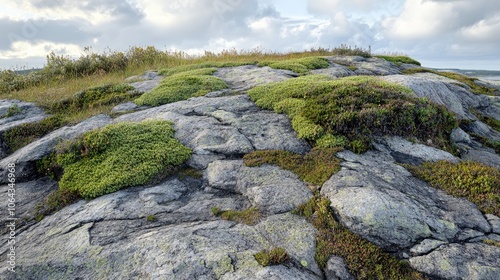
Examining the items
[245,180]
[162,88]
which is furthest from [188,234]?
[162,88]

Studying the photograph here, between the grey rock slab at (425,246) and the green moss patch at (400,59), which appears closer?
the grey rock slab at (425,246)

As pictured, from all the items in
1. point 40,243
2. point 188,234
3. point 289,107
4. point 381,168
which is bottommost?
point 40,243

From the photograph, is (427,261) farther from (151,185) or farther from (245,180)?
(151,185)

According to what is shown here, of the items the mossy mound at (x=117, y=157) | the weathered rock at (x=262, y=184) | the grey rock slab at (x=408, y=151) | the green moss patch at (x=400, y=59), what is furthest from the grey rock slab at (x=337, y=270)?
the green moss patch at (x=400, y=59)

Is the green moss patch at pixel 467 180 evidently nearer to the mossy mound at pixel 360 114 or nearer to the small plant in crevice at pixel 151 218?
the mossy mound at pixel 360 114

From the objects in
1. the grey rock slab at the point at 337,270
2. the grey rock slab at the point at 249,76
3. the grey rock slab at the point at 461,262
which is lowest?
the grey rock slab at the point at 337,270

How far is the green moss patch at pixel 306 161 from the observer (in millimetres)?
8188

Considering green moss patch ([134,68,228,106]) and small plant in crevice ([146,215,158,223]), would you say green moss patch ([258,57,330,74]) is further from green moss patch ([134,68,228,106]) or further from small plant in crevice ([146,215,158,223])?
small plant in crevice ([146,215,158,223])

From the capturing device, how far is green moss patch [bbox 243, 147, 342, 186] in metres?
8.19

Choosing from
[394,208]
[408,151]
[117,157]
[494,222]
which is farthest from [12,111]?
[494,222]

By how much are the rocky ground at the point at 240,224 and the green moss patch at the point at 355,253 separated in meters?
0.15

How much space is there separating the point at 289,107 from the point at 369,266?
697 centimetres

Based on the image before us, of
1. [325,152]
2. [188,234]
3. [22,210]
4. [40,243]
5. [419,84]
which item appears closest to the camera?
[188,234]

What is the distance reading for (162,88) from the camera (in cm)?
1598
